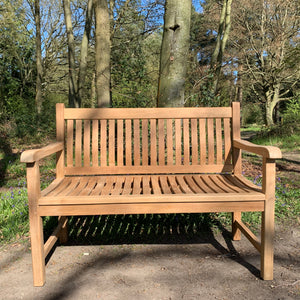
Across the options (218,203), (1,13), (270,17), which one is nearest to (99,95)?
(218,203)

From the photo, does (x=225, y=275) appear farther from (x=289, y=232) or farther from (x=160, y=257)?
(x=289, y=232)

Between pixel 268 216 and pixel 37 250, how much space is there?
155 cm

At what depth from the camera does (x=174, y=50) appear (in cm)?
352

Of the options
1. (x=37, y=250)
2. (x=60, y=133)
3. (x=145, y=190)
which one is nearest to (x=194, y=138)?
(x=145, y=190)

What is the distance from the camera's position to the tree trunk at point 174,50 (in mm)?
3512

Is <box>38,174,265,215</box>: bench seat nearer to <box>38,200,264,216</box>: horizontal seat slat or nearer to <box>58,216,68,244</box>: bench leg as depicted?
<box>38,200,264,216</box>: horizontal seat slat

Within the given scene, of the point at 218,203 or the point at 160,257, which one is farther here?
the point at 160,257

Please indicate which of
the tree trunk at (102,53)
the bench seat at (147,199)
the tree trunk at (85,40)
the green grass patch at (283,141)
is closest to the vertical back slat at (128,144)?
the bench seat at (147,199)

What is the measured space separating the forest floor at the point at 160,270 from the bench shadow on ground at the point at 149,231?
0.02m

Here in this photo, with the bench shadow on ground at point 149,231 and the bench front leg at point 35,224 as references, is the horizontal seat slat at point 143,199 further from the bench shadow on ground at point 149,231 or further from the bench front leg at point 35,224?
the bench shadow on ground at point 149,231

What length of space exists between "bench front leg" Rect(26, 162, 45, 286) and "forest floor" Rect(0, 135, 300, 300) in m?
0.10

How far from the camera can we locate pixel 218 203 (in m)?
1.90

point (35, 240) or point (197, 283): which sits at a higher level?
point (35, 240)

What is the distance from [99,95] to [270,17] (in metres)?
11.9
